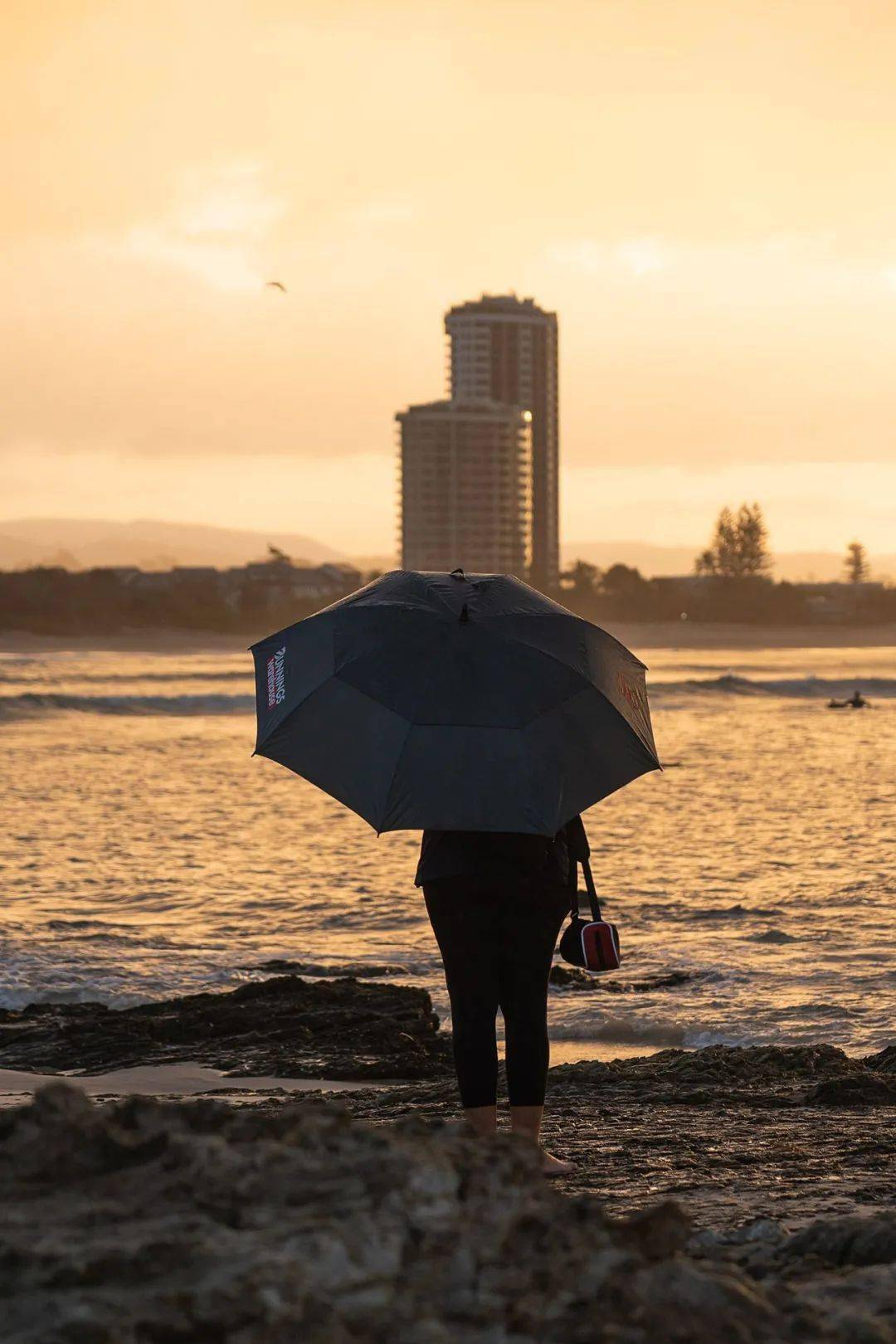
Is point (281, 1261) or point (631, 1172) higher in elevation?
point (281, 1261)

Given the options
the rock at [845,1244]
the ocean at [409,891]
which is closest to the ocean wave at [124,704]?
the ocean at [409,891]

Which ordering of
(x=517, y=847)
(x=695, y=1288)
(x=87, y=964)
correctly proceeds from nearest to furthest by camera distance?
(x=695, y=1288) < (x=517, y=847) < (x=87, y=964)

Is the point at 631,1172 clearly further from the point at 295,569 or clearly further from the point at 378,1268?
the point at 295,569

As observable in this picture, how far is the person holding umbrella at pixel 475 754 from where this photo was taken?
14.4ft

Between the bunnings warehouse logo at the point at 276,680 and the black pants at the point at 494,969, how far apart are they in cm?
75

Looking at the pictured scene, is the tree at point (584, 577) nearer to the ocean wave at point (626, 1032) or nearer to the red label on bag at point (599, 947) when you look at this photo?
the ocean wave at point (626, 1032)

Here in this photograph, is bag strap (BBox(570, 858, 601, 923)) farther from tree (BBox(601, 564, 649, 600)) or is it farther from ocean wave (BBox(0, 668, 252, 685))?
tree (BBox(601, 564, 649, 600))

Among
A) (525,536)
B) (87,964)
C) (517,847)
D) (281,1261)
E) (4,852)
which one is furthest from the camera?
(525,536)


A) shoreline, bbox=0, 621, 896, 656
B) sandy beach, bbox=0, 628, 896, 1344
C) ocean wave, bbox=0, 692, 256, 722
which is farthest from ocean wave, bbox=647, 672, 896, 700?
sandy beach, bbox=0, 628, 896, 1344

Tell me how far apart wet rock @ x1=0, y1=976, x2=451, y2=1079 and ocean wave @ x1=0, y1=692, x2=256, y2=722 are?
3254 cm

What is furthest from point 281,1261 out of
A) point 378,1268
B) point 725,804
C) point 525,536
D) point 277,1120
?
point 525,536

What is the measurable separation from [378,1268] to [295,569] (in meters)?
144

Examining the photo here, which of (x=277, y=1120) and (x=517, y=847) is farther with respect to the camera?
(x=517, y=847)

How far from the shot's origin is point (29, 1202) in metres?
2.61
